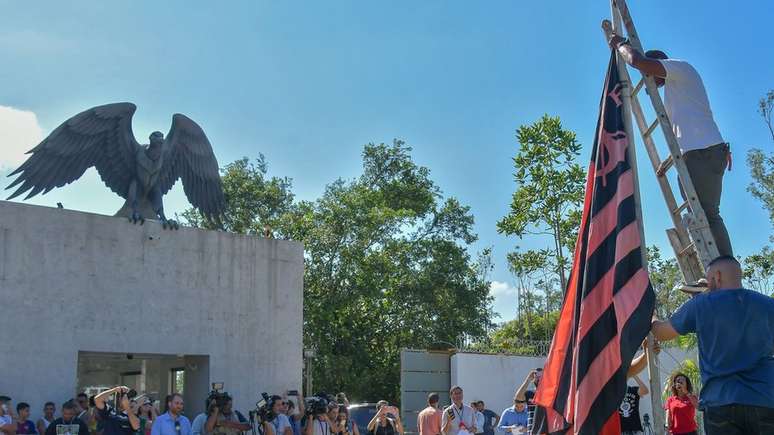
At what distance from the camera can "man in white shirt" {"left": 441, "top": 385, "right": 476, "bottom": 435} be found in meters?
11.6

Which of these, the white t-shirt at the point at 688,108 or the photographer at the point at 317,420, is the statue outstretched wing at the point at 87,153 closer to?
the photographer at the point at 317,420

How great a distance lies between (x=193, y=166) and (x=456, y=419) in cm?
661

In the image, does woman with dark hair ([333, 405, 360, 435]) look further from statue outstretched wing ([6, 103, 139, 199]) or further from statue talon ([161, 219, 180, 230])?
statue outstretched wing ([6, 103, 139, 199])

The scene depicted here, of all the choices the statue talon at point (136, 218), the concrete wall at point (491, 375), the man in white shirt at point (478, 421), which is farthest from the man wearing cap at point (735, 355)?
the concrete wall at point (491, 375)

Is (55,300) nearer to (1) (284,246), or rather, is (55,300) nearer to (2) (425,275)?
(1) (284,246)

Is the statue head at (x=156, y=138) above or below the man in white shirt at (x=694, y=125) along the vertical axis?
above

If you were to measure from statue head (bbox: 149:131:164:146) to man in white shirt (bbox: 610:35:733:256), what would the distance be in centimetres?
1061

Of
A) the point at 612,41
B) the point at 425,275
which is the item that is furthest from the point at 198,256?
the point at 425,275

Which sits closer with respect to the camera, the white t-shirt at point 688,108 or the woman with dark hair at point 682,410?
the white t-shirt at point 688,108

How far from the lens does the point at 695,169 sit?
14.8 ft

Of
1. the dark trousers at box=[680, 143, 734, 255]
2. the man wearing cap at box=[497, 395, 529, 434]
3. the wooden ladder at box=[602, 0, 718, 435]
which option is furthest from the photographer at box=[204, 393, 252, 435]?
the dark trousers at box=[680, 143, 734, 255]

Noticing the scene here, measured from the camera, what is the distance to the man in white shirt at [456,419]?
11.6 metres

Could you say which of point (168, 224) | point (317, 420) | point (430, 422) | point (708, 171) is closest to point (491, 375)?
point (430, 422)

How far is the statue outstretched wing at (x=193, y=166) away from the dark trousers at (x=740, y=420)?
38.6 ft
